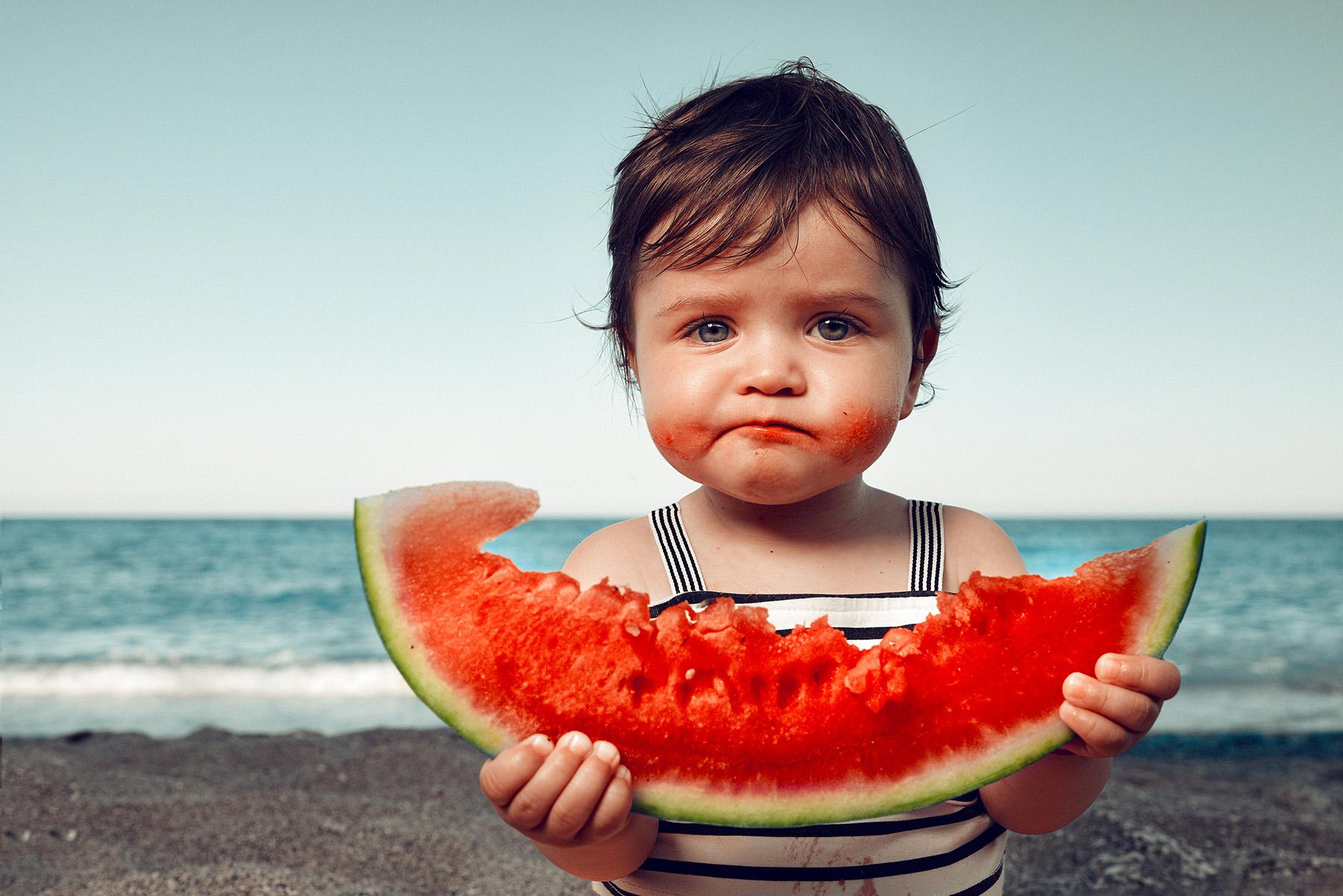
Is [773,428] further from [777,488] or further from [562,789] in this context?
[562,789]

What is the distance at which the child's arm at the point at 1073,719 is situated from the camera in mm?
1099

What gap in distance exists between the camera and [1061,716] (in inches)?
43.8

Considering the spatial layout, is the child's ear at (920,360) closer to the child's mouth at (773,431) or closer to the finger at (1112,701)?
the child's mouth at (773,431)

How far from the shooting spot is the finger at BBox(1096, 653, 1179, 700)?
1.10 meters

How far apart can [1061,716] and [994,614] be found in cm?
16

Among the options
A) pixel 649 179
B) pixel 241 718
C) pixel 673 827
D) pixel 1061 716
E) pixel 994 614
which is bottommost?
pixel 241 718

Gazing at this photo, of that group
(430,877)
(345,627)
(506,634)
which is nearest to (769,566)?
(506,634)

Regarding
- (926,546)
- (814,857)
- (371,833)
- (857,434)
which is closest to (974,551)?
(926,546)

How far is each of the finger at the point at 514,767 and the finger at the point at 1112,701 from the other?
652mm

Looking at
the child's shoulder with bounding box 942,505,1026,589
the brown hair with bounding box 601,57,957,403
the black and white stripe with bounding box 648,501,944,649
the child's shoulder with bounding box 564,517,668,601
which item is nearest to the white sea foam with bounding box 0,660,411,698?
the child's shoulder with bounding box 564,517,668,601

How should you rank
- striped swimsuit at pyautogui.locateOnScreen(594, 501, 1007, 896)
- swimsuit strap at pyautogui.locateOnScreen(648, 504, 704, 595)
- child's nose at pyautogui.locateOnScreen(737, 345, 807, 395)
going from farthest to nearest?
swimsuit strap at pyautogui.locateOnScreen(648, 504, 704, 595)
striped swimsuit at pyautogui.locateOnScreen(594, 501, 1007, 896)
child's nose at pyautogui.locateOnScreen(737, 345, 807, 395)

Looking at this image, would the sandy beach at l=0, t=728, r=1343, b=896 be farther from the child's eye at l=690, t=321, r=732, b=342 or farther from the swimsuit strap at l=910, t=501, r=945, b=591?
the child's eye at l=690, t=321, r=732, b=342

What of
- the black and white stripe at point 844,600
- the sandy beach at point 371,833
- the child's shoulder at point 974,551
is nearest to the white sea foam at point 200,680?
the sandy beach at point 371,833

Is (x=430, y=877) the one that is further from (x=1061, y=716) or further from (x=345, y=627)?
(x=345, y=627)
